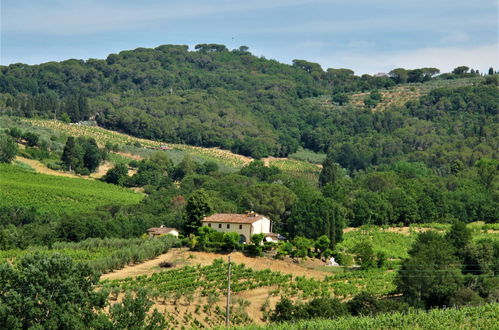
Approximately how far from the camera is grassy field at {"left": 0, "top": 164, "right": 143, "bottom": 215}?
261ft

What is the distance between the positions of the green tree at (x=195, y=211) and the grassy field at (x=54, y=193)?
17.7m

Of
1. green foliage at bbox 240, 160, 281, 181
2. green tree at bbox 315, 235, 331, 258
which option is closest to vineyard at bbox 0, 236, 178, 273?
green tree at bbox 315, 235, 331, 258

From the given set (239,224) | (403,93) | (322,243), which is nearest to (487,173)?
(322,243)

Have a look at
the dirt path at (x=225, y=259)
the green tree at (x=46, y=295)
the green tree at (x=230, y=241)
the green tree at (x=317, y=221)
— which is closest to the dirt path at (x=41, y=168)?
the green tree at (x=317, y=221)

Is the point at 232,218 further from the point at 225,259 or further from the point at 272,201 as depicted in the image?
the point at 272,201

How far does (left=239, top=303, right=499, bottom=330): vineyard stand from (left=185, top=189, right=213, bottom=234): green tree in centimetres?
2371

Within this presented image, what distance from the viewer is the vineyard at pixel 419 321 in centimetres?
4025

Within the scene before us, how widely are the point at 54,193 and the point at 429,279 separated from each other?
148 ft

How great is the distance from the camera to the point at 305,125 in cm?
17725

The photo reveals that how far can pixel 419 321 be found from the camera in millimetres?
42656

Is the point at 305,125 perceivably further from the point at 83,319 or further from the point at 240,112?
the point at 83,319

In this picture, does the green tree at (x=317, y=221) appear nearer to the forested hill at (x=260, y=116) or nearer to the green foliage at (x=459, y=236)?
the green foliage at (x=459, y=236)

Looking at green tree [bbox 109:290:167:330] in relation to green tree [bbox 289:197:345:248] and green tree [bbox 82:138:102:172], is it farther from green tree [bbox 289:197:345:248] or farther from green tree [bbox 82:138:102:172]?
green tree [bbox 82:138:102:172]

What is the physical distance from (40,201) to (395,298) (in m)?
41.7
